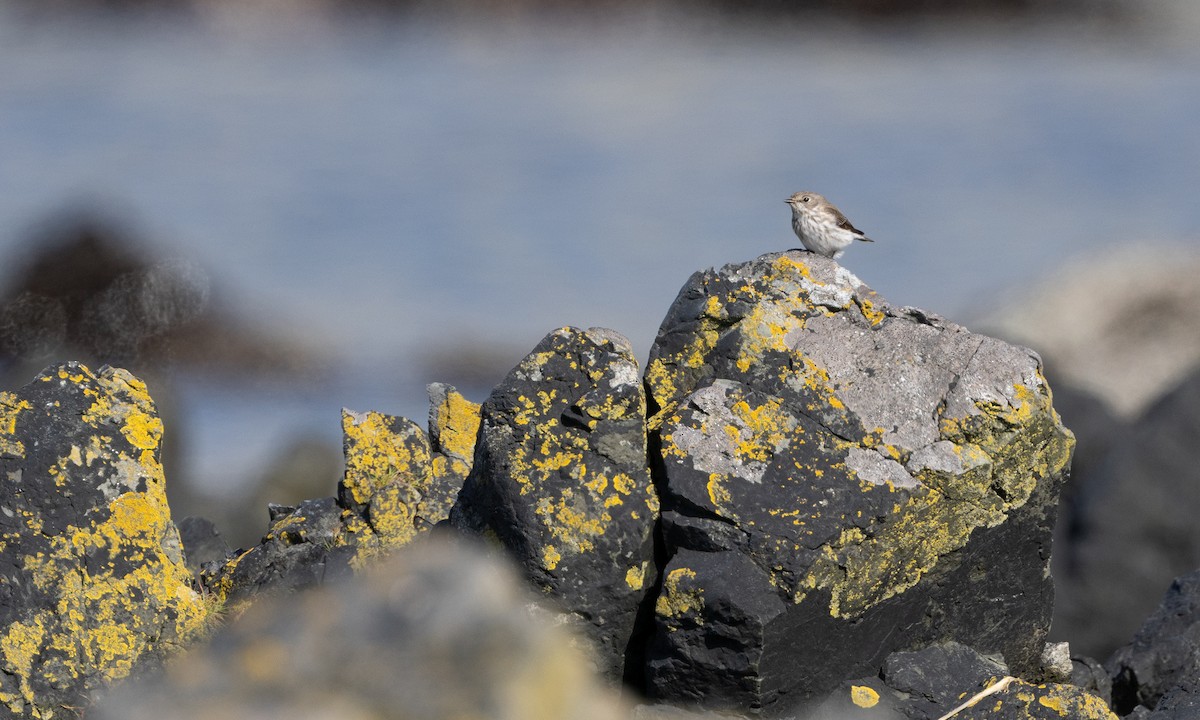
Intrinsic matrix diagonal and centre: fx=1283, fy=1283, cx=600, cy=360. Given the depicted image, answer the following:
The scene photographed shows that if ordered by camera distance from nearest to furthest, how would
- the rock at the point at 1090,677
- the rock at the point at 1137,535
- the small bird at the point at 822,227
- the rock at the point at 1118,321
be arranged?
the rock at the point at 1090,677
the small bird at the point at 822,227
the rock at the point at 1137,535
the rock at the point at 1118,321

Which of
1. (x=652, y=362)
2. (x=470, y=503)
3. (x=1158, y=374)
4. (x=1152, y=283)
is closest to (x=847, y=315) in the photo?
(x=652, y=362)

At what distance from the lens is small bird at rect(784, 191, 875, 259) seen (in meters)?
13.1

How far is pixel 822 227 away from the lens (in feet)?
43.1

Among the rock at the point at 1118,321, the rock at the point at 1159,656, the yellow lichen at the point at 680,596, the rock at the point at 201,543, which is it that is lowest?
the rock at the point at 1118,321

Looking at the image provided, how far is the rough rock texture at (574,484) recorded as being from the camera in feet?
32.4

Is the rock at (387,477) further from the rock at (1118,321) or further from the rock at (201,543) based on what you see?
the rock at (1118,321)

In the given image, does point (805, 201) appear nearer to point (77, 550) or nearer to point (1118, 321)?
point (77, 550)

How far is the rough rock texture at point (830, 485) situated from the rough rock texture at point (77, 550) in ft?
14.4

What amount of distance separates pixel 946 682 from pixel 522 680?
20.7 feet

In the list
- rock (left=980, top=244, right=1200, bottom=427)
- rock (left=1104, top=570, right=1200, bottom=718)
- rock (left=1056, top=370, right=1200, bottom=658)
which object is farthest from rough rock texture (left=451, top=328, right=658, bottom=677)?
rock (left=980, top=244, right=1200, bottom=427)

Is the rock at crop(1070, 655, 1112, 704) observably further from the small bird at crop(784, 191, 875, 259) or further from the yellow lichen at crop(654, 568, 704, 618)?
the small bird at crop(784, 191, 875, 259)

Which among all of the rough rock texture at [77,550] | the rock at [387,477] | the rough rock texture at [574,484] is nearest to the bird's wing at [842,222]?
the rough rock texture at [574,484]

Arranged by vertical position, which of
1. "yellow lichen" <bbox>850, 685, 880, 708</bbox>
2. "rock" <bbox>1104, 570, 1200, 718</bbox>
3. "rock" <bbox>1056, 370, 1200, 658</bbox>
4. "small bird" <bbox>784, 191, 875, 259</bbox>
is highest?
"small bird" <bbox>784, 191, 875, 259</bbox>

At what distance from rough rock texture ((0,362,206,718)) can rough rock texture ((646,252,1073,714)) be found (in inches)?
172
